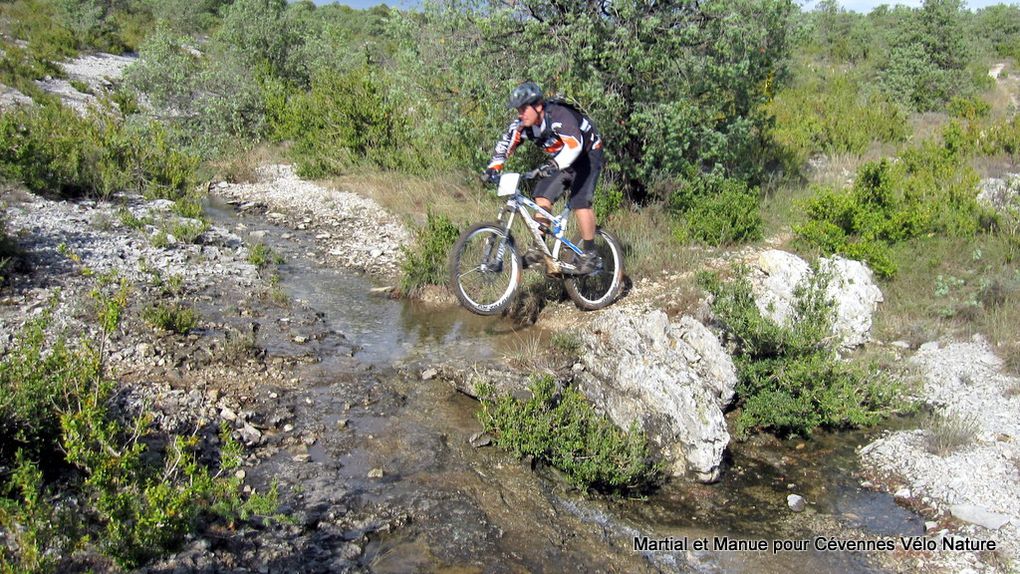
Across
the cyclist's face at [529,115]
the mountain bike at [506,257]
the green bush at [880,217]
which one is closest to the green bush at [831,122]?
the green bush at [880,217]

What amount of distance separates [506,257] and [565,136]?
1.34m

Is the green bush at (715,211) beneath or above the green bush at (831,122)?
beneath

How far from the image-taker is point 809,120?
14.5m

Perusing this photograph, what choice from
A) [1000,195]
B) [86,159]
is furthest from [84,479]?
[1000,195]

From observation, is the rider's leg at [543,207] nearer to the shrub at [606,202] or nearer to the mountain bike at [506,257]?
the mountain bike at [506,257]

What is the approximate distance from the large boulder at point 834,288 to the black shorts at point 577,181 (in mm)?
2062

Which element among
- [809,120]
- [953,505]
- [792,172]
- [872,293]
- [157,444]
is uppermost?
[809,120]

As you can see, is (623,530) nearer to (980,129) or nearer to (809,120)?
(809,120)

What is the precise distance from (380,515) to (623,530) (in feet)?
4.98

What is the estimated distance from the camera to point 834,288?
7.91 m

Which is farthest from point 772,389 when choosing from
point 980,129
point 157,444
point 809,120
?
point 980,129

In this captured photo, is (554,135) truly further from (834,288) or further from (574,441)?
(834,288)

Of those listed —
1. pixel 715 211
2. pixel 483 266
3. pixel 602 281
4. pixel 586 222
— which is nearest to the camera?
pixel 483 266

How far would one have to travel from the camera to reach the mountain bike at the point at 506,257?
23.9 feet
